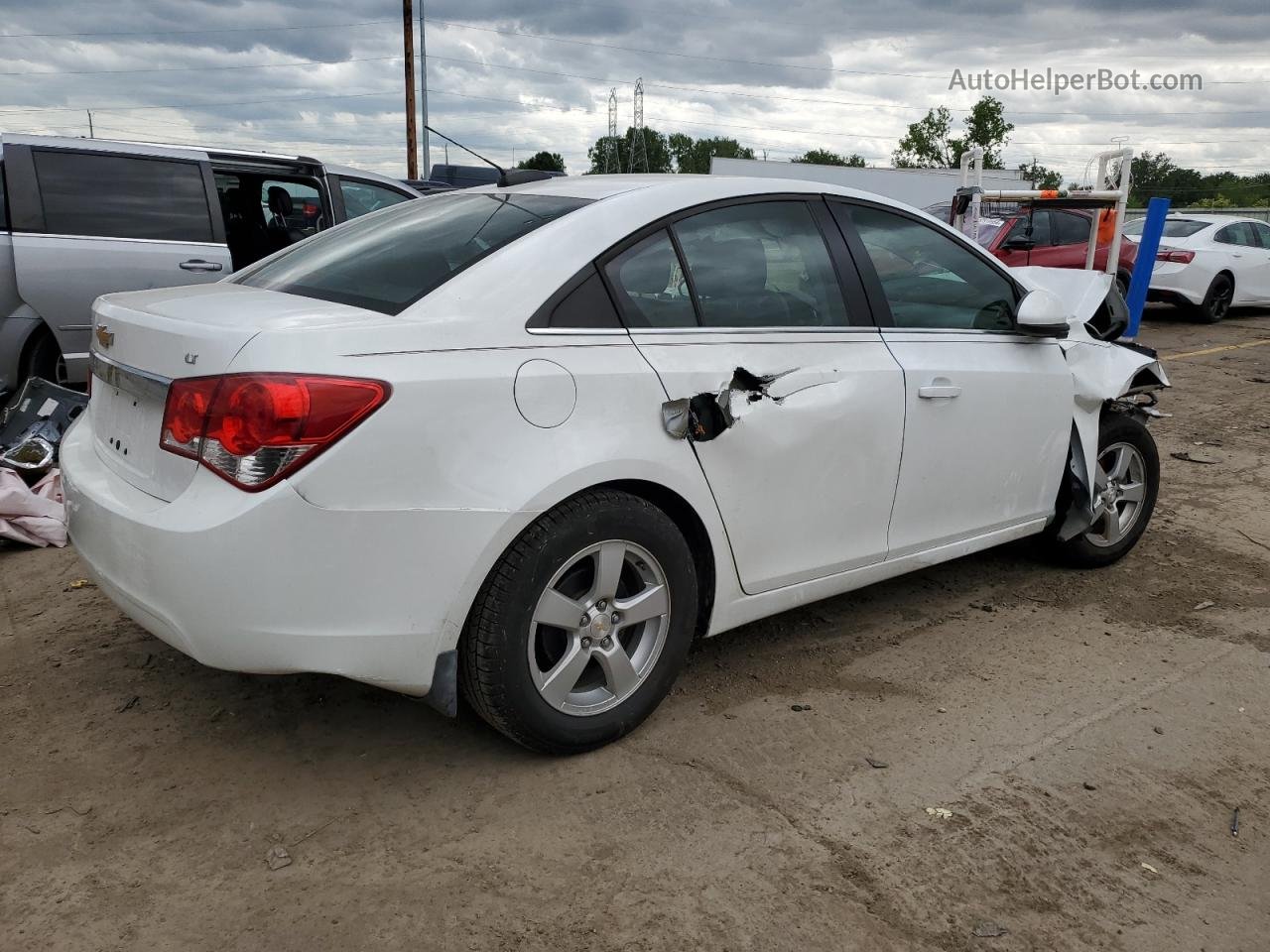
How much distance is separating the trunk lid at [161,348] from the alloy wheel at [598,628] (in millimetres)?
864

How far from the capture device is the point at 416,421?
8.30 ft

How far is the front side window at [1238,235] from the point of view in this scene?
15.0 metres

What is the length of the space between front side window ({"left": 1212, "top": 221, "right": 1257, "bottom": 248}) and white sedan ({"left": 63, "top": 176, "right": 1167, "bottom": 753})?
13.0m

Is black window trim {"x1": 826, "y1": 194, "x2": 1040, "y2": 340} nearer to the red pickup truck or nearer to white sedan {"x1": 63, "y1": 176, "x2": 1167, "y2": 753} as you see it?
white sedan {"x1": 63, "y1": 176, "x2": 1167, "y2": 753}

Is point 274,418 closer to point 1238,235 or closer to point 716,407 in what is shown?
point 716,407

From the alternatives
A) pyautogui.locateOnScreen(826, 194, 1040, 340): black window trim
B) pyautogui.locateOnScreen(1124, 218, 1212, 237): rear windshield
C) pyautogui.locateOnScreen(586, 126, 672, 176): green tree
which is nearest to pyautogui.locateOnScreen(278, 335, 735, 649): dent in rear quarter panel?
pyautogui.locateOnScreen(826, 194, 1040, 340): black window trim

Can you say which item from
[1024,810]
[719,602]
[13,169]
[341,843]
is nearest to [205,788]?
[341,843]

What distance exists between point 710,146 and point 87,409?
98.6 m

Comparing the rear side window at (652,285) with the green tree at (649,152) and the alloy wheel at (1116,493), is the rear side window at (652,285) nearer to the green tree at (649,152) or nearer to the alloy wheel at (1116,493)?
the alloy wheel at (1116,493)

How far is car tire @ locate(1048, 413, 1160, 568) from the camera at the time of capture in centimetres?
461

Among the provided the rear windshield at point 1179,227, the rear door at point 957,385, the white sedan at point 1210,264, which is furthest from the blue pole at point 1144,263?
the rear windshield at point 1179,227

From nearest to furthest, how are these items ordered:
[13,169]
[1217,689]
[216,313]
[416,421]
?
1. [416,421]
2. [216,313]
3. [1217,689]
4. [13,169]

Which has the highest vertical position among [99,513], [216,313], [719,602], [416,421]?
[216,313]

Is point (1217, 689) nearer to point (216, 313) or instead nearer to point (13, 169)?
point (216, 313)
